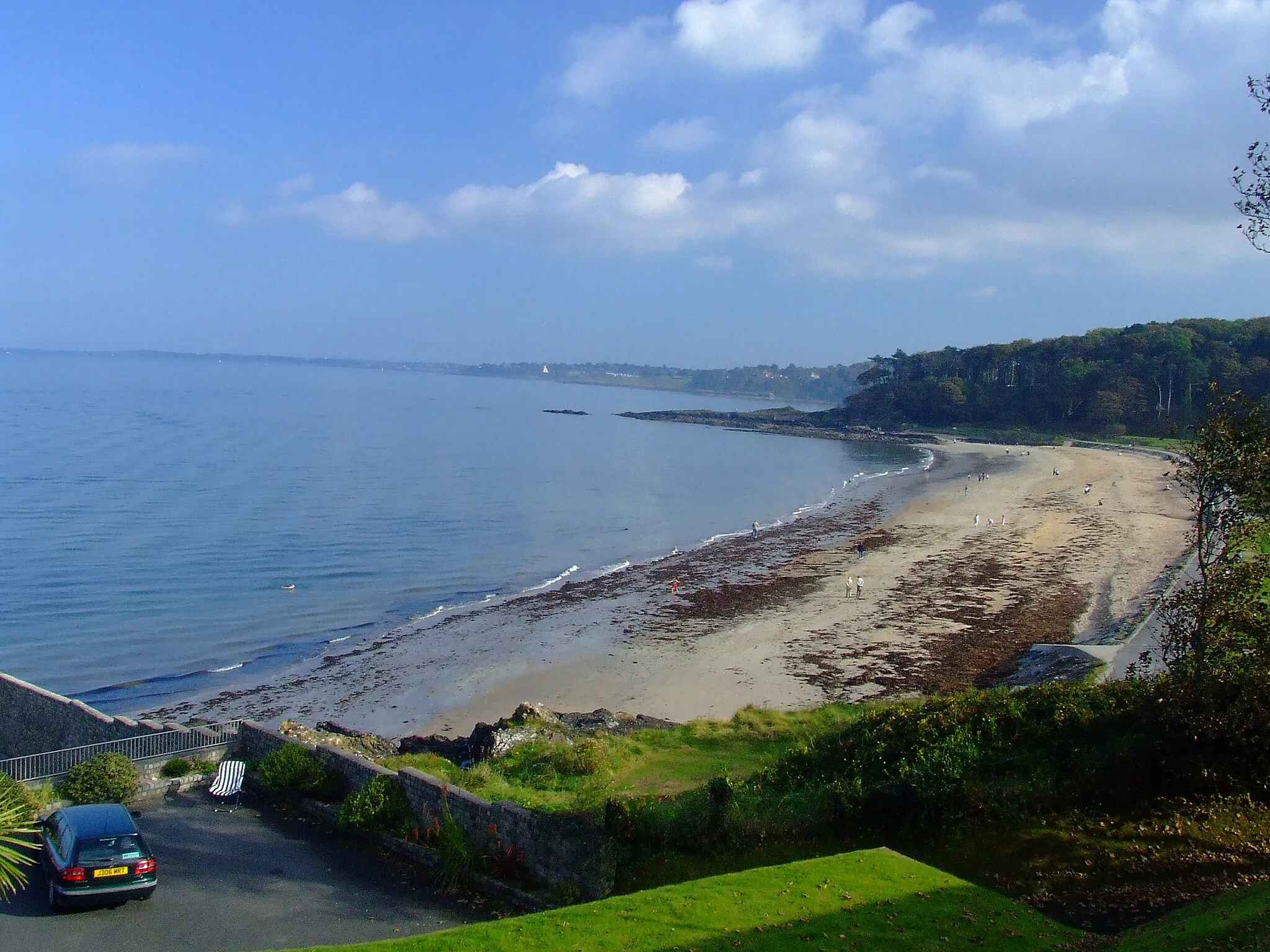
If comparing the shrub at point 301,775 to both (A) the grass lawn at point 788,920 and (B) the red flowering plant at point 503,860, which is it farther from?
(A) the grass lawn at point 788,920

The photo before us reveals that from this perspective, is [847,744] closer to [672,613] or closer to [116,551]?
[672,613]

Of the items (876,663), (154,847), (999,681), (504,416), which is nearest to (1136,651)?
(999,681)

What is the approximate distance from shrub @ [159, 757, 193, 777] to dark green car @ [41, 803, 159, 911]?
12.9ft

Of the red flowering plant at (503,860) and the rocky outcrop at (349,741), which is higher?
the red flowering plant at (503,860)

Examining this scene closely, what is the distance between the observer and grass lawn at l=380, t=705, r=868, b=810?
610 inches

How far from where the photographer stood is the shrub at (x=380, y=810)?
13.7m

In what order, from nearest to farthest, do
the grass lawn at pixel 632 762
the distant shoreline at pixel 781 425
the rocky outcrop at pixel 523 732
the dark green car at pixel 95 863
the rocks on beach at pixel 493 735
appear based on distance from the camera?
the dark green car at pixel 95 863 < the grass lawn at pixel 632 762 < the rocks on beach at pixel 493 735 < the rocky outcrop at pixel 523 732 < the distant shoreline at pixel 781 425

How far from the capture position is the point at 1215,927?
27.8ft

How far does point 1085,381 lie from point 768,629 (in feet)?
325

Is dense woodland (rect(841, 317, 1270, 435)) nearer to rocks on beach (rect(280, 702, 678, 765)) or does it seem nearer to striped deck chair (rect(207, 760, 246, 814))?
rocks on beach (rect(280, 702, 678, 765))

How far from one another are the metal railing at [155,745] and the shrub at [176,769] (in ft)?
1.14

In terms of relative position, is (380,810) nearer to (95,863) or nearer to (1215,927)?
(95,863)

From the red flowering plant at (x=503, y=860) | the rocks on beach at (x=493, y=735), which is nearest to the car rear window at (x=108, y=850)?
the red flowering plant at (x=503, y=860)

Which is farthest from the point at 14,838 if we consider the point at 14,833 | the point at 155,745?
the point at 155,745
